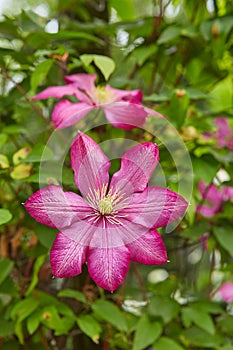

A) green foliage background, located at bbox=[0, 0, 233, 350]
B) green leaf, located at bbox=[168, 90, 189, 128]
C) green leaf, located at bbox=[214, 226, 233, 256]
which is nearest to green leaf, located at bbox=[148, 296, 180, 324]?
green foliage background, located at bbox=[0, 0, 233, 350]

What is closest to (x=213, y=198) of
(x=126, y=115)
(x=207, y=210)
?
(x=207, y=210)

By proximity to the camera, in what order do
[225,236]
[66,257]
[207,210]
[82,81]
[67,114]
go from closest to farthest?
[66,257] → [67,114] → [82,81] → [225,236] → [207,210]

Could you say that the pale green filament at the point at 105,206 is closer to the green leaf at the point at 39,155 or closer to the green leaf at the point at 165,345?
the green leaf at the point at 39,155

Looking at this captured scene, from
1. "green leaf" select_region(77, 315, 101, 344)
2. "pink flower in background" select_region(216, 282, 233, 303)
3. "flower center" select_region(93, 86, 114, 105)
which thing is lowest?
"pink flower in background" select_region(216, 282, 233, 303)

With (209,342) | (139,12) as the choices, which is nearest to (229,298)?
(209,342)

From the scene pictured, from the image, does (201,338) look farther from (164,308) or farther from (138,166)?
(138,166)

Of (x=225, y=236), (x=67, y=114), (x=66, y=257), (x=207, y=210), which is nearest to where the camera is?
(x=66, y=257)

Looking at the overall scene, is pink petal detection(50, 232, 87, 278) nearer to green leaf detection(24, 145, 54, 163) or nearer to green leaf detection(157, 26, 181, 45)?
green leaf detection(24, 145, 54, 163)
